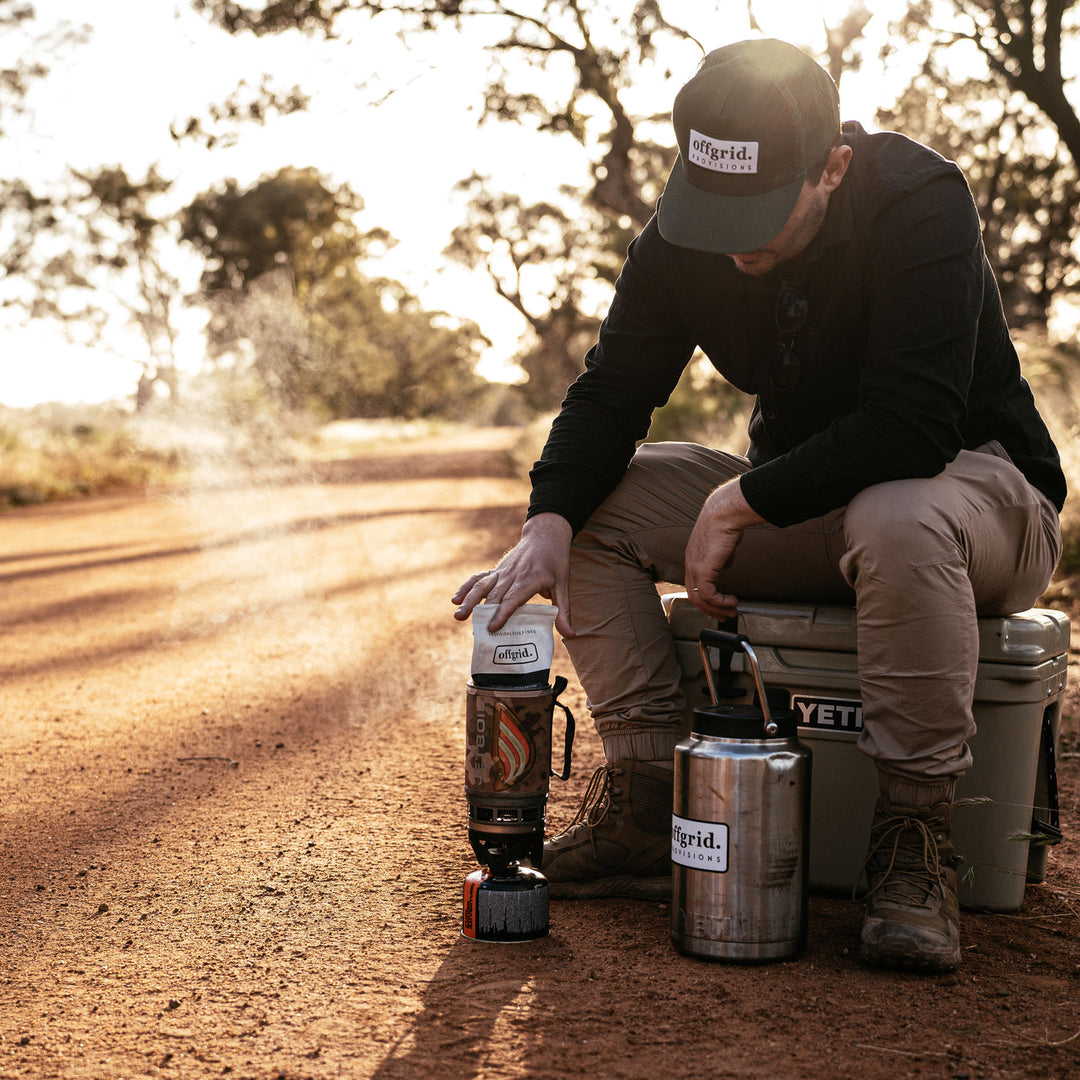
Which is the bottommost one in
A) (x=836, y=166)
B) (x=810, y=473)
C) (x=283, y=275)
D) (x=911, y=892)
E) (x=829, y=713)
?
(x=911, y=892)

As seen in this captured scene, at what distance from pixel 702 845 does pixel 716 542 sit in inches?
21.9

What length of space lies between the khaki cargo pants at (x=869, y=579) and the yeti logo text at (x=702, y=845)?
1.04 feet

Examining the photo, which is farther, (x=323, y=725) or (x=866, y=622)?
(x=323, y=725)

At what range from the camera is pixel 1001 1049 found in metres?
1.72

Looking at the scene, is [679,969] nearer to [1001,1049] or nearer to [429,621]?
[1001,1049]

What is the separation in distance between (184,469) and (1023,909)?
673 inches

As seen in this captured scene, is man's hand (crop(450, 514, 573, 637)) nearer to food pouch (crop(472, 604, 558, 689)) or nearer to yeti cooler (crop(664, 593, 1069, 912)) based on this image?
food pouch (crop(472, 604, 558, 689))

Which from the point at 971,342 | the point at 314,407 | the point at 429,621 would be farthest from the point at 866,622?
the point at 314,407

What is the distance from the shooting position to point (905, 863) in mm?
2047

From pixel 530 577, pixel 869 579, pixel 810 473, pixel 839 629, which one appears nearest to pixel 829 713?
pixel 839 629

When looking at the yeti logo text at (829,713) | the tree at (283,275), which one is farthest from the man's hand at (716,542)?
the tree at (283,275)

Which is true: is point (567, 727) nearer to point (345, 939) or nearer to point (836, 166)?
point (345, 939)

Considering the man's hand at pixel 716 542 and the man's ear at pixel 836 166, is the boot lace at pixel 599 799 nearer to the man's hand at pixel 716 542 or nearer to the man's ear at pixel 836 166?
the man's hand at pixel 716 542

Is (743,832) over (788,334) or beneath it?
beneath
